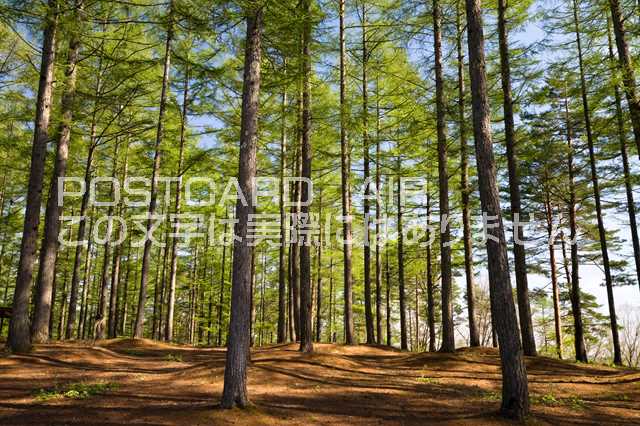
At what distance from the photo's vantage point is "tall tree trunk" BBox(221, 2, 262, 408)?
216 inches

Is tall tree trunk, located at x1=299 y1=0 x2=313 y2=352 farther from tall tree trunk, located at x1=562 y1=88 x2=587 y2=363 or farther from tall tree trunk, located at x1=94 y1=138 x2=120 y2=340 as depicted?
tall tree trunk, located at x1=562 y1=88 x2=587 y2=363

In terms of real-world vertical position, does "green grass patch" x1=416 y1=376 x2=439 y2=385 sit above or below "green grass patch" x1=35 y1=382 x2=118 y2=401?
below

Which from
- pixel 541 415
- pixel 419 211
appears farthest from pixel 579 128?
pixel 541 415

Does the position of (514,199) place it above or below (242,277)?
above

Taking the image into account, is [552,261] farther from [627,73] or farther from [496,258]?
[496,258]

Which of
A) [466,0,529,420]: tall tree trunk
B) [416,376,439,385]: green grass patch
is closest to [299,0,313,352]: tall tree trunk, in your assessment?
[416,376,439,385]: green grass patch

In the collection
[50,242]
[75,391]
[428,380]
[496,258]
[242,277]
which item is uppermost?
[50,242]

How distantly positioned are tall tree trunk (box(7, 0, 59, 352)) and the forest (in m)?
0.05

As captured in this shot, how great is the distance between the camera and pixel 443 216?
11406mm

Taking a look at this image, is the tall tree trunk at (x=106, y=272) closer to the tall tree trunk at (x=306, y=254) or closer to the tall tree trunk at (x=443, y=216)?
the tall tree trunk at (x=306, y=254)

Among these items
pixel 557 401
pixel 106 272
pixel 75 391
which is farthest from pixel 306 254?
pixel 106 272

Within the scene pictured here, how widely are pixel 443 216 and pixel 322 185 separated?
8806mm

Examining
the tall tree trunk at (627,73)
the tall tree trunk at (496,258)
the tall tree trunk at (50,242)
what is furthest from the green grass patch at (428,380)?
the tall tree trunk at (50,242)

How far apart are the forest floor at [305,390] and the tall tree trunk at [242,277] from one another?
357 millimetres
